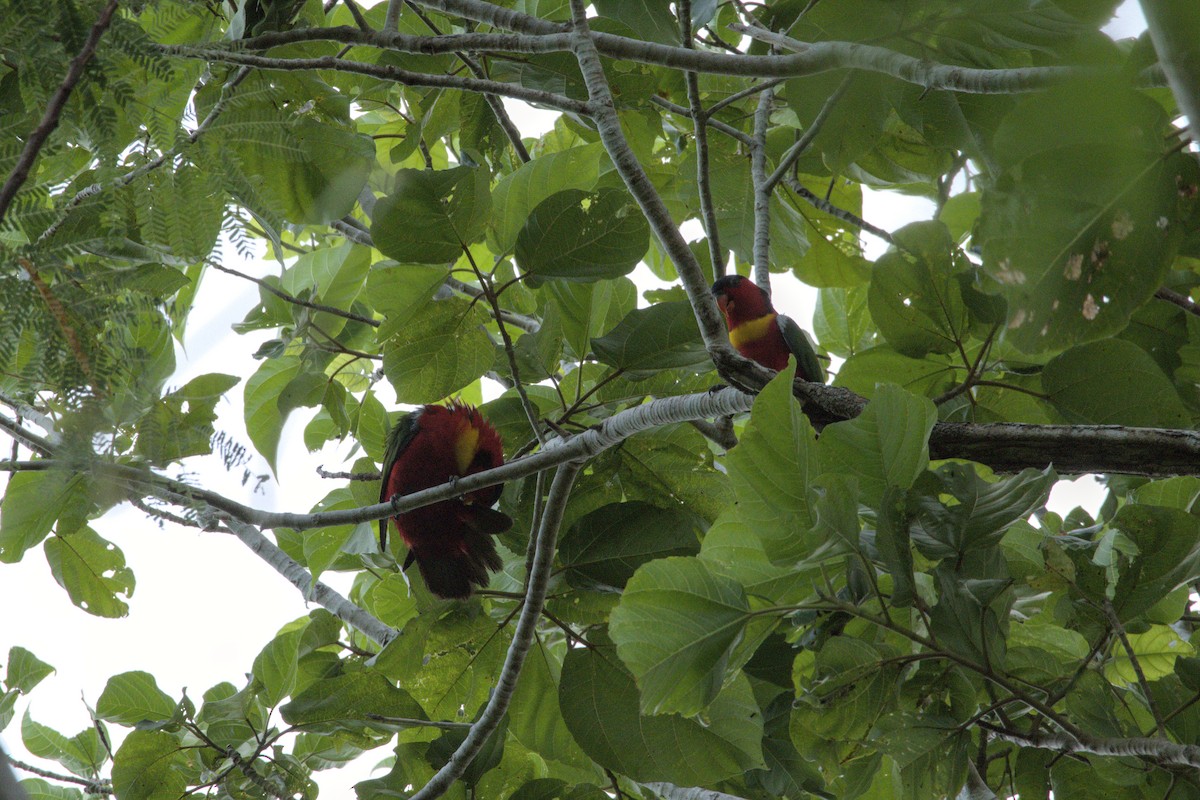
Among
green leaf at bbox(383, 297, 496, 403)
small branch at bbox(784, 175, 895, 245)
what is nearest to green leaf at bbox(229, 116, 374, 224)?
green leaf at bbox(383, 297, 496, 403)

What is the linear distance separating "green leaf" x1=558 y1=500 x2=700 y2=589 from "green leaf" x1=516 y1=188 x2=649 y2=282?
0.69 meters

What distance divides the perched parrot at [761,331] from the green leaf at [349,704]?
209 centimetres

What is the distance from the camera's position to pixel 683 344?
2.30 meters

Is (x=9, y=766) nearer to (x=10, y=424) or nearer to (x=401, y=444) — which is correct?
(x=10, y=424)

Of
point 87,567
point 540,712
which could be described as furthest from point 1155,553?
point 87,567

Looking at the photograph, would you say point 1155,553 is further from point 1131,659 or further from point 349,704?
point 349,704

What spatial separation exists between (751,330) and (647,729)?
8.15 feet

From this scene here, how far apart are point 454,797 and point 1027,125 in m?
2.20

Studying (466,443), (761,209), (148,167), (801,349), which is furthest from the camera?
(801,349)

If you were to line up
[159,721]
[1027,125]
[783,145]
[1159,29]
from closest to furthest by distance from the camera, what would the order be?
[1159,29] → [1027,125] → [159,721] → [783,145]

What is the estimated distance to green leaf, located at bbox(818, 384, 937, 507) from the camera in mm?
1642

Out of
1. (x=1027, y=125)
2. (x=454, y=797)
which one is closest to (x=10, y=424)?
(x=454, y=797)

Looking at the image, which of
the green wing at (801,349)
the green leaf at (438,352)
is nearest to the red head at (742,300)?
the green wing at (801,349)

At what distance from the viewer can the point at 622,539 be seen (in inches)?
96.4
